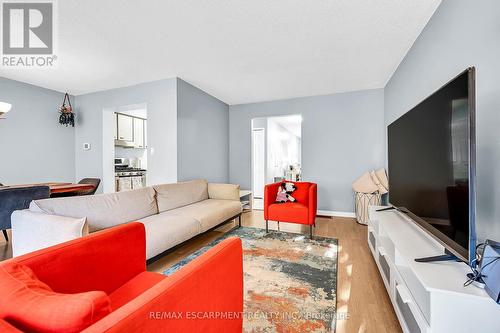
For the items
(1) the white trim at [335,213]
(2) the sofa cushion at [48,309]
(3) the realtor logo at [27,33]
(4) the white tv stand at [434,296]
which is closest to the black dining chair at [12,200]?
(3) the realtor logo at [27,33]

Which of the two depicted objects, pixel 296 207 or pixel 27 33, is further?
pixel 296 207

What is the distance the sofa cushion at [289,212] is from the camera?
2938mm

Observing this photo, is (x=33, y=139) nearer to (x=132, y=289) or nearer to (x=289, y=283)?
(x=132, y=289)

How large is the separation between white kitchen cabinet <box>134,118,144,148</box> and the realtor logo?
2652 millimetres

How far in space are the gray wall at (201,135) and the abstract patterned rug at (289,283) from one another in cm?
162

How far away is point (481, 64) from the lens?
1.34m

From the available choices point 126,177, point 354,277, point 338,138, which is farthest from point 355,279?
point 126,177

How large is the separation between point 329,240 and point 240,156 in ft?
9.10

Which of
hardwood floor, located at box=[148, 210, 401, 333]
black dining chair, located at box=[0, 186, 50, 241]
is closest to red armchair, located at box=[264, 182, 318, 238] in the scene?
hardwood floor, located at box=[148, 210, 401, 333]

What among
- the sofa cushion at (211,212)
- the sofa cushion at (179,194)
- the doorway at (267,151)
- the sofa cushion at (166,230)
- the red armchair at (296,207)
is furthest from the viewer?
the doorway at (267,151)

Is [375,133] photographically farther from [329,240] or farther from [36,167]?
[36,167]

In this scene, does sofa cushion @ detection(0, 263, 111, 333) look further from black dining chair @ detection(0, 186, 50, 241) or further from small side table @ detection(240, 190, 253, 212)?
small side table @ detection(240, 190, 253, 212)

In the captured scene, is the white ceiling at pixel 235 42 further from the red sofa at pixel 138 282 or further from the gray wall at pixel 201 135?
the red sofa at pixel 138 282

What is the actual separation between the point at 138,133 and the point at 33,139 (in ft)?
7.10
